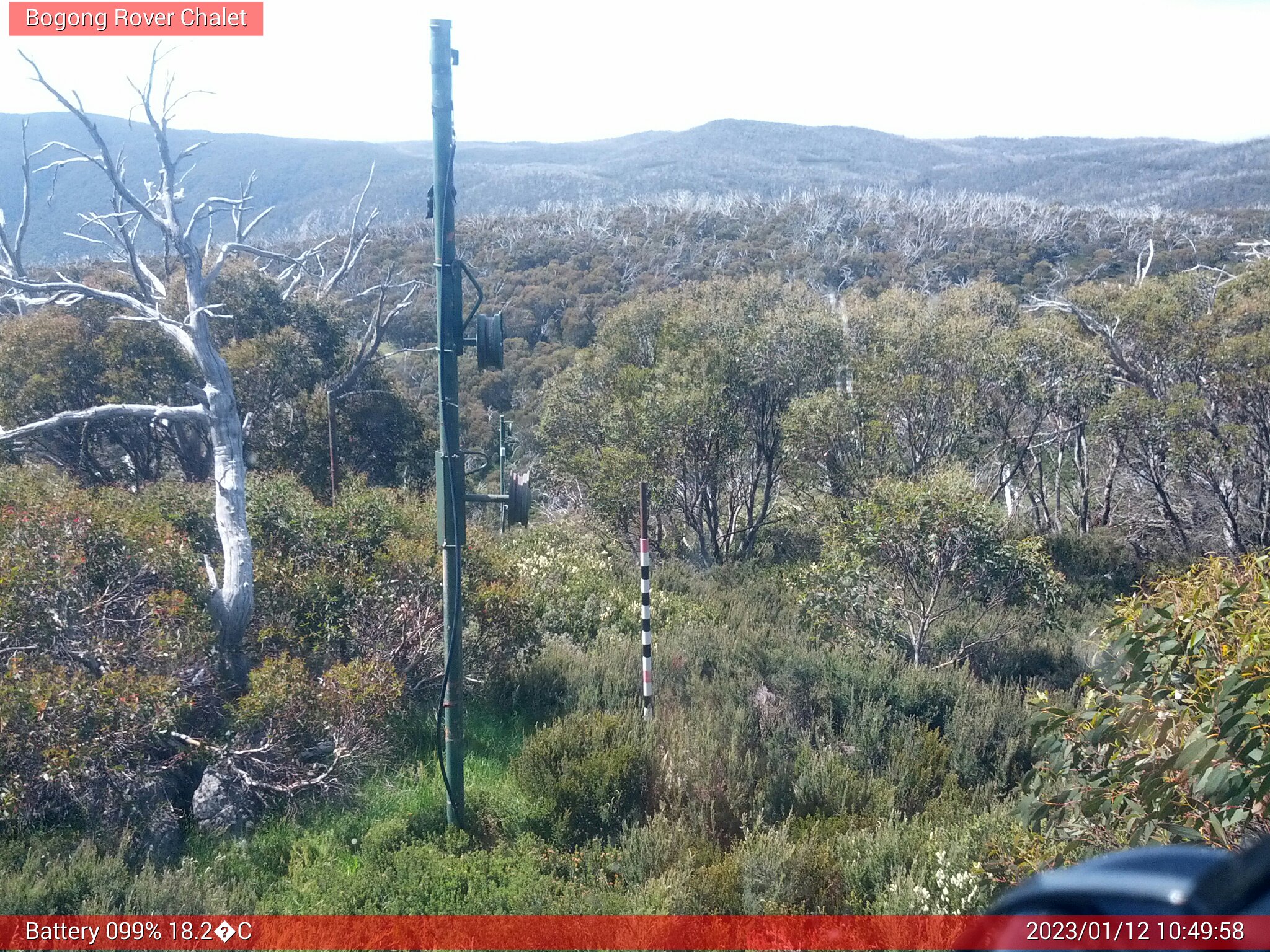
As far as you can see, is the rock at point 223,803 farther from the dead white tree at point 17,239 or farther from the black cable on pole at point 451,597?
the dead white tree at point 17,239

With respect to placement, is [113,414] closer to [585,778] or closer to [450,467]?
[450,467]

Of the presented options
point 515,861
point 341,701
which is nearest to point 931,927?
point 515,861

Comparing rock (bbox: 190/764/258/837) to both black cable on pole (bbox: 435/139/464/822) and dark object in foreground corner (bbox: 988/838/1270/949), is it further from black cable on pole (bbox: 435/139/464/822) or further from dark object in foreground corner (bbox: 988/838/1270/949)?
dark object in foreground corner (bbox: 988/838/1270/949)

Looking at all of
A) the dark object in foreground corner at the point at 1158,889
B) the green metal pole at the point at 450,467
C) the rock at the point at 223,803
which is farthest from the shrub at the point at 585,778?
the dark object in foreground corner at the point at 1158,889

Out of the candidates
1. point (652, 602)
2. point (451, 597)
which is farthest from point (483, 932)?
point (652, 602)

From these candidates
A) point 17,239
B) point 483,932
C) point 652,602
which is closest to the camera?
point 483,932

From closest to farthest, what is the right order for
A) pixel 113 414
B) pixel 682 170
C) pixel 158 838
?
pixel 158 838 < pixel 113 414 < pixel 682 170

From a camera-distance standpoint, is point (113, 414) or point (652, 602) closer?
point (113, 414)
